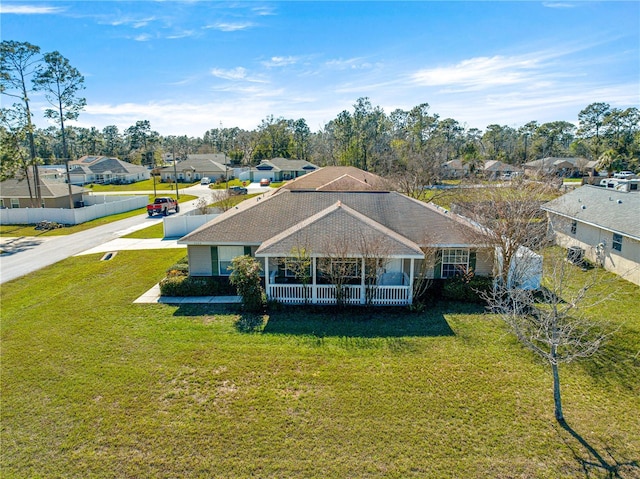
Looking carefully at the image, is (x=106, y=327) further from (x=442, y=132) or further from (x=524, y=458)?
(x=442, y=132)

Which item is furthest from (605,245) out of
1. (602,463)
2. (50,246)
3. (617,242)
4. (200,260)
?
(50,246)

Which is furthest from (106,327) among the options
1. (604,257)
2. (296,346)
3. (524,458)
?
(604,257)

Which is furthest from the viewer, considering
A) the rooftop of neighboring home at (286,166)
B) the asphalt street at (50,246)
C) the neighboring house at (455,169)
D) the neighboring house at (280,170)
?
the rooftop of neighboring home at (286,166)

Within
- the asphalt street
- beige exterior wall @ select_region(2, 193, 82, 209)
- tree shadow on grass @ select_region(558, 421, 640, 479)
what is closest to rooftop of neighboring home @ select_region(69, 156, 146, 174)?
beige exterior wall @ select_region(2, 193, 82, 209)

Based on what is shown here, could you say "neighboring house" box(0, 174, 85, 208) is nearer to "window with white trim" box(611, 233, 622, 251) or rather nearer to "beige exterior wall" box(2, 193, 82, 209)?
"beige exterior wall" box(2, 193, 82, 209)

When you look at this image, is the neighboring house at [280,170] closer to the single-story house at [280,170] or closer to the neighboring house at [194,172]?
the single-story house at [280,170]

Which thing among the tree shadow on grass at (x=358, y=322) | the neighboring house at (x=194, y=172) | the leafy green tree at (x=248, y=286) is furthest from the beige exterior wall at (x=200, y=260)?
the neighboring house at (x=194, y=172)
